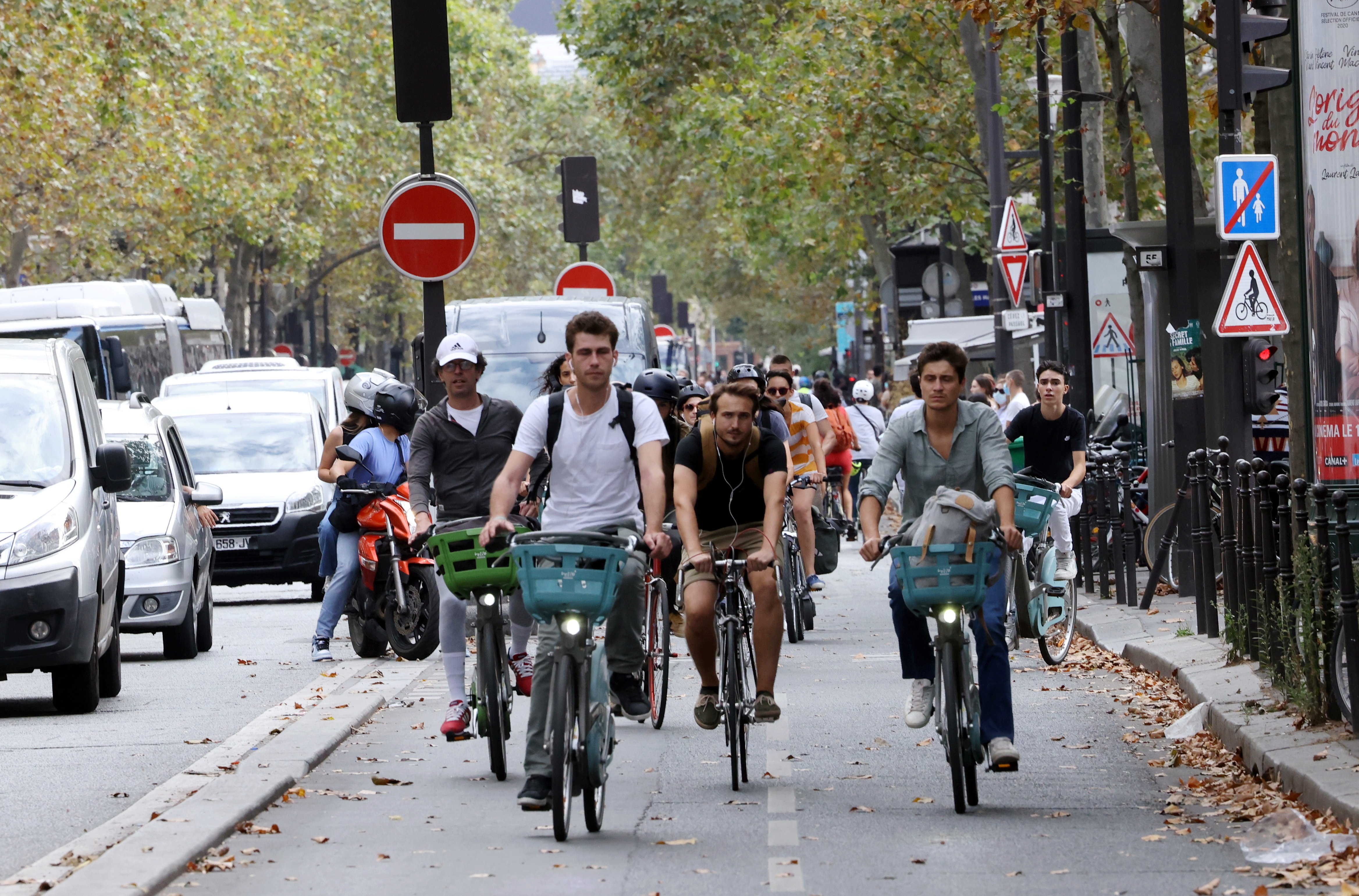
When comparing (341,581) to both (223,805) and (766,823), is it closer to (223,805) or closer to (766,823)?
(223,805)

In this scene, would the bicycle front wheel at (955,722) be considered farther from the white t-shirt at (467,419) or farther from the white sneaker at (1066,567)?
the white sneaker at (1066,567)

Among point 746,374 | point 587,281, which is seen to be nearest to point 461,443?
point 746,374

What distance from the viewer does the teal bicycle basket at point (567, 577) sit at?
785 centimetres

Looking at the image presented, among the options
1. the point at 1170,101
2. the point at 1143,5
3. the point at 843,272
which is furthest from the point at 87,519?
the point at 843,272

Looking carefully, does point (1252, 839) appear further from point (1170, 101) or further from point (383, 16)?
point (383, 16)

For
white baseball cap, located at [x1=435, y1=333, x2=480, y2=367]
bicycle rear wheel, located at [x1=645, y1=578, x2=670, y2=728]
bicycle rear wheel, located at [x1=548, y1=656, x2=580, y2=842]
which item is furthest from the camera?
bicycle rear wheel, located at [x1=645, y1=578, x2=670, y2=728]

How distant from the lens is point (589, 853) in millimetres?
7715

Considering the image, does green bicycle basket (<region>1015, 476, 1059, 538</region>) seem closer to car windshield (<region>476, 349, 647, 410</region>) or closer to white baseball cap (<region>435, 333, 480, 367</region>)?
white baseball cap (<region>435, 333, 480, 367</region>)

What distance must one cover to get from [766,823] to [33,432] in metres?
5.55

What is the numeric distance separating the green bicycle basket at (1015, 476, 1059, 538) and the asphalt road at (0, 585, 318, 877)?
412 cm

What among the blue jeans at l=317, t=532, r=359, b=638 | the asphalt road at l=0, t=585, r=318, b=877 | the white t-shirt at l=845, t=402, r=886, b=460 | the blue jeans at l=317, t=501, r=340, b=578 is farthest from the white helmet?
the white t-shirt at l=845, t=402, r=886, b=460

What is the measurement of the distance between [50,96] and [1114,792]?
25.1 meters

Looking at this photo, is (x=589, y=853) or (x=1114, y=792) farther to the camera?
(x=1114, y=792)

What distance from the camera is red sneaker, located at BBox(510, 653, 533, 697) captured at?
32.0ft
